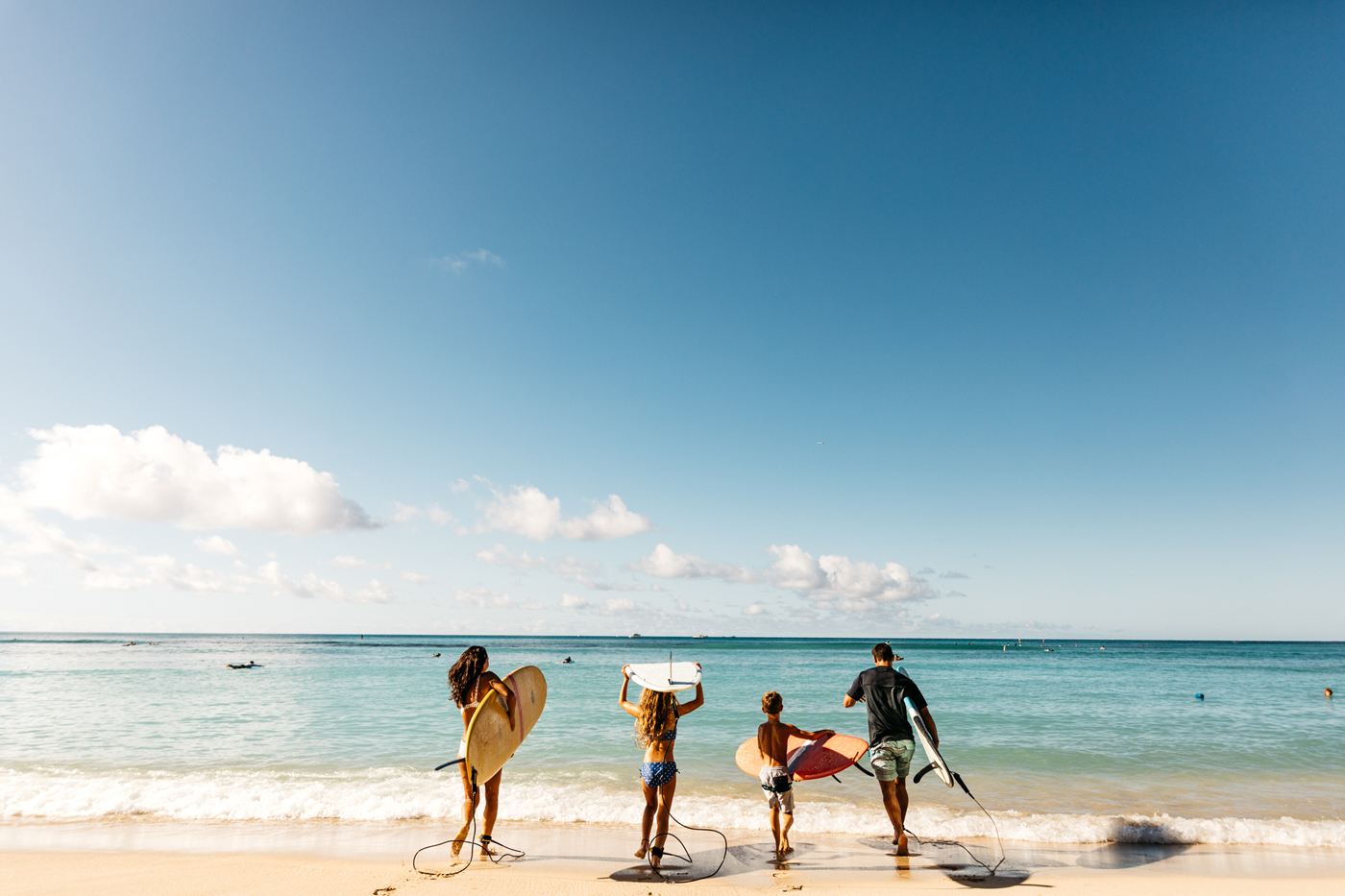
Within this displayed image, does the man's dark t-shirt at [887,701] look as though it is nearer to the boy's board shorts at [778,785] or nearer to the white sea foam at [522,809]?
the boy's board shorts at [778,785]

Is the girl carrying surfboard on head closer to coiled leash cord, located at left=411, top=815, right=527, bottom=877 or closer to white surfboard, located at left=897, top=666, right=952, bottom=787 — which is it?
coiled leash cord, located at left=411, top=815, right=527, bottom=877

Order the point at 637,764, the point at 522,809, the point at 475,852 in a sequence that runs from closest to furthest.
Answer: the point at 475,852, the point at 522,809, the point at 637,764

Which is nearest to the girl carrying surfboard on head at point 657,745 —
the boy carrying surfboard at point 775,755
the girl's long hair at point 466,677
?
the boy carrying surfboard at point 775,755

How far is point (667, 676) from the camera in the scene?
19.1ft

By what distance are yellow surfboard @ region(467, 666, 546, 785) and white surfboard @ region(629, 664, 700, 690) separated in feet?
3.32

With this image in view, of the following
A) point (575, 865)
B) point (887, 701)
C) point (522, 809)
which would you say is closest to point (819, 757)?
point (887, 701)

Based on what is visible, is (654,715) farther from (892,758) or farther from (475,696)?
(892,758)

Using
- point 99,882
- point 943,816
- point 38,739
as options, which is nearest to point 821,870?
point 943,816

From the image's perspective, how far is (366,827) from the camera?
739cm

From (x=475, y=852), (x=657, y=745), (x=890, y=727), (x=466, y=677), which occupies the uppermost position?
(x=466, y=677)

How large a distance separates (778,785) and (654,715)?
137cm

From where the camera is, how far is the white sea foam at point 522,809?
7207 mm

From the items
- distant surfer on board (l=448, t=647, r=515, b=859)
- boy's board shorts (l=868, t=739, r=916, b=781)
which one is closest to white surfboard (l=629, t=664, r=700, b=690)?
distant surfer on board (l=448, t=647, r=515, b=859)

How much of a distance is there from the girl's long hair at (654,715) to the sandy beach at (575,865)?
1249 mm
